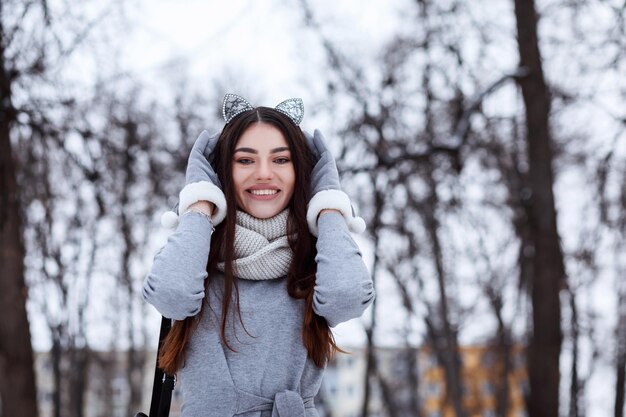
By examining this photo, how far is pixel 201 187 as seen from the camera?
2.76 meters

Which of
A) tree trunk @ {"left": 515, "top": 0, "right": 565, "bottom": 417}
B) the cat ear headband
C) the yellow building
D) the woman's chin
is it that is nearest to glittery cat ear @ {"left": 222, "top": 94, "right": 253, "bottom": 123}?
the cat ear headband

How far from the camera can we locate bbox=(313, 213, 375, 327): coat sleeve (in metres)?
2.60

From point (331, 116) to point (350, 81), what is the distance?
0.68m

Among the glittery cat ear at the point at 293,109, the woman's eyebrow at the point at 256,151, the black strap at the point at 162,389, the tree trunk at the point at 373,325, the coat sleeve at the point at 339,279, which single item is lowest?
the black strap at the point at 162,389

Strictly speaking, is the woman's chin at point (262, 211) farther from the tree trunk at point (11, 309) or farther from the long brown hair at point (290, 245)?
the tree trunk at point (11, 309)

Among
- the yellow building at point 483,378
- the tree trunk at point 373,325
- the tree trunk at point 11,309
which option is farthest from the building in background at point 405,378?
the tree trunk at point 11,309

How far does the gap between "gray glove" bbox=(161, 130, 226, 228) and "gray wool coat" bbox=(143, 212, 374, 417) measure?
0.06 meters

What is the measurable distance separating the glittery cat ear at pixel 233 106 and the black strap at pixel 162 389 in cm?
77

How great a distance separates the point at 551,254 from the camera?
29.7 feet

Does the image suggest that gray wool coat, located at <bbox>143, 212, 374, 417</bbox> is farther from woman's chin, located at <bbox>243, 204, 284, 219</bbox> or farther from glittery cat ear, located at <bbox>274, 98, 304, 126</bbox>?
glittery cat ear, located at <bbox>274, 98, 304, 126</bbox>

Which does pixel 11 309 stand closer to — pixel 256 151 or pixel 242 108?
pixel 242 108

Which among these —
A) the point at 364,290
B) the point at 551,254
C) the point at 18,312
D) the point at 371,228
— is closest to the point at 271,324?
the point at 364,290

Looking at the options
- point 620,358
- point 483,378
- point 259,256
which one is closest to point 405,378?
point 483,378

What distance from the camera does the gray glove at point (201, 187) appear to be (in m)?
2.76
